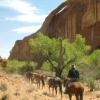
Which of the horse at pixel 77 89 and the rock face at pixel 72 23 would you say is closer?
the horse at pixel 77 89

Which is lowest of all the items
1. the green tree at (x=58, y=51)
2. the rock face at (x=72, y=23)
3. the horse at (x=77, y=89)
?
the horse at (x=77, y=89)

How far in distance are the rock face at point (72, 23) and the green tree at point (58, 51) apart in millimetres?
25678

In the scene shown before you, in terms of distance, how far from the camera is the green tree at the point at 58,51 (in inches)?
1874

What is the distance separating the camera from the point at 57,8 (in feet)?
322

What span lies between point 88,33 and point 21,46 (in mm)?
31528

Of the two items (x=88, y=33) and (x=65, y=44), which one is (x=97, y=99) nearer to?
(x=65, y=44)

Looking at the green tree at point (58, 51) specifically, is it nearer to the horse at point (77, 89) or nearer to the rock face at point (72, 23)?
the horse at point (77, 89)

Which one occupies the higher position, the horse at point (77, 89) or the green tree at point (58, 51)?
the green tree at point (58, 51)

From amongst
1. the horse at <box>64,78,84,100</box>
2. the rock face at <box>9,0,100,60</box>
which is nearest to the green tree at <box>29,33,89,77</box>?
the horse at <box>64,78,84,100</box>

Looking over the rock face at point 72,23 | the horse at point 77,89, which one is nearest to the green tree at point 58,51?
the horse at point 77,89

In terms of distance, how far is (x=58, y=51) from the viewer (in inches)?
1927

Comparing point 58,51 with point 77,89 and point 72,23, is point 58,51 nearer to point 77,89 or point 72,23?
point 77,89

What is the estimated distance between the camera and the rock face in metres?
77.6

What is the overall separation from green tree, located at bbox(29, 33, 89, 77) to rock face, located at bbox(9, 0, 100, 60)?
25678 mm
